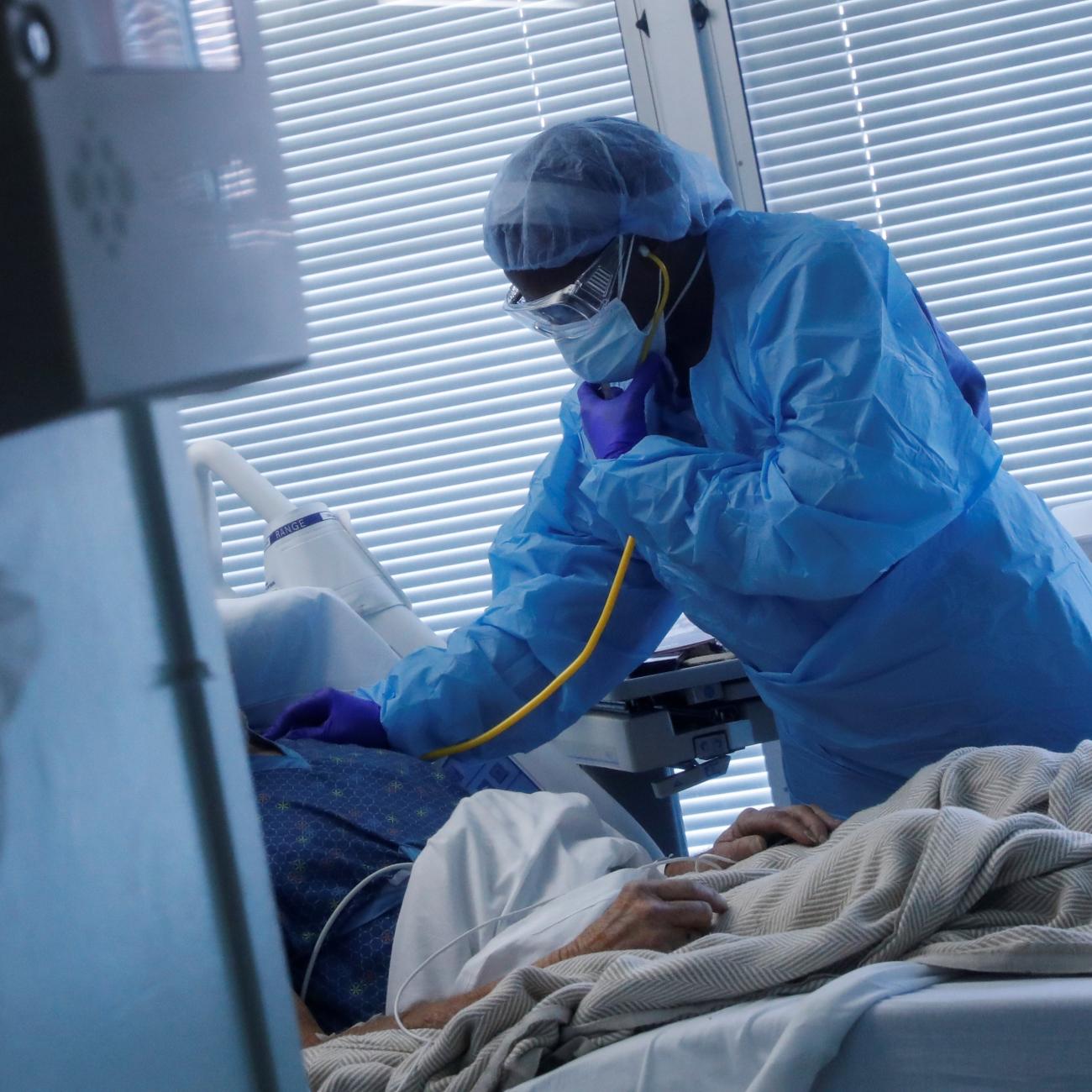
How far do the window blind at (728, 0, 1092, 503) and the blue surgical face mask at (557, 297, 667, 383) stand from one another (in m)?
1.22

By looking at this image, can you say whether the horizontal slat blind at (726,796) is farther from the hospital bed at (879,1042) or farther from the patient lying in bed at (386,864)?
the hospital bed at (879,1042)

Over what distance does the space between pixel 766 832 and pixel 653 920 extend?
33 cm

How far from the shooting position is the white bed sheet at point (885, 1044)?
3.00ft

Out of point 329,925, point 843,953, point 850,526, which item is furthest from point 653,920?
point 850,526

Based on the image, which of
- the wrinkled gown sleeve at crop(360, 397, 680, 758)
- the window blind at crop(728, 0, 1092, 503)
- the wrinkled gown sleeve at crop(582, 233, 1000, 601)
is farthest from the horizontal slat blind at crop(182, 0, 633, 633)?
the wrinkled gown sleeve at crop(582, 233, 1000, 601)

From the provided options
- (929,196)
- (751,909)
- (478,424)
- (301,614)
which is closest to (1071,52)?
(929,196)

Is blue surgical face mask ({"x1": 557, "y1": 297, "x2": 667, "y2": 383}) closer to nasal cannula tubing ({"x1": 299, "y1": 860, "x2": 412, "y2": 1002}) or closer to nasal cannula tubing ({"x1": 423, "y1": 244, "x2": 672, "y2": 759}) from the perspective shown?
nasal cannula tubing ({"x1": 423, "y1": 244, "x2": 672, "y2": 759})

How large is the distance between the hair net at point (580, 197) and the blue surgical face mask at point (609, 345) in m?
0.11

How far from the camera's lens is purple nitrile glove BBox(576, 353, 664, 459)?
1944 millimetres

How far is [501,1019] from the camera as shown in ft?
3.59

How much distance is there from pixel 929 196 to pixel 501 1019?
2392 millimetres

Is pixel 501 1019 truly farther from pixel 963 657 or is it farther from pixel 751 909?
pixel 963 657

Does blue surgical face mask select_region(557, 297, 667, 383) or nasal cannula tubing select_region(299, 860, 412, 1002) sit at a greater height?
blue surgical face mask select_region(557, 297, 667, 383)

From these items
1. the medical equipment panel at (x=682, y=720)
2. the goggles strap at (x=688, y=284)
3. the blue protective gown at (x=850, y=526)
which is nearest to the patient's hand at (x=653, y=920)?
the blue protective gown at (x=850, y=526)
